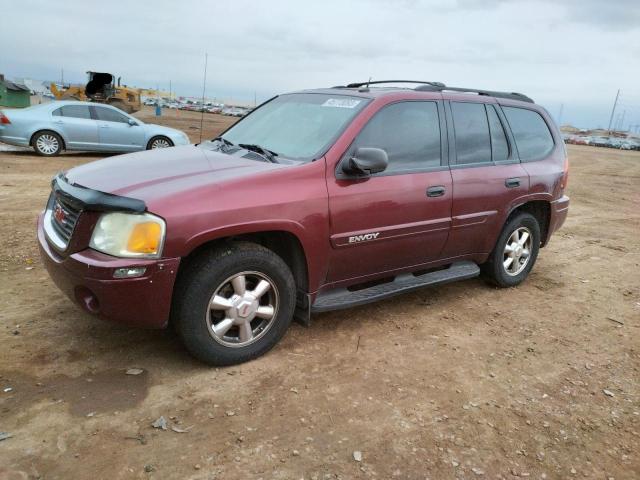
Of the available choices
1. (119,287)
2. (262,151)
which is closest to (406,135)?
(262,151)

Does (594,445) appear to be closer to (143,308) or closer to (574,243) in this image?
(143,308)

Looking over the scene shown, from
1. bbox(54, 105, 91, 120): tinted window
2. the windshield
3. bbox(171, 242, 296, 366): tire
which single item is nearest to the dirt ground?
bbox(171, 242, 296, 366): tire

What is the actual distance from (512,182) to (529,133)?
0.71 m

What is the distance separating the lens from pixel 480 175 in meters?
4.54

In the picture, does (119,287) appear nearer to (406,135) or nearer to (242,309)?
(242,309)

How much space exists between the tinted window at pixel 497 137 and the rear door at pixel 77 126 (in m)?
10.9

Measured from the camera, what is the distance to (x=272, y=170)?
3.45 metres

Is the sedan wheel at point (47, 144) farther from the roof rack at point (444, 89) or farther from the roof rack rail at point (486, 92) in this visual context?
the roof rack rail at point (486, 92)

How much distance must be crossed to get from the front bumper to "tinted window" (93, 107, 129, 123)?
36.4 ft

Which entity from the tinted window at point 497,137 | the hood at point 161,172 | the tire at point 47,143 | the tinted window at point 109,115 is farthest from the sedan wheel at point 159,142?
the tinted window at point 497,137

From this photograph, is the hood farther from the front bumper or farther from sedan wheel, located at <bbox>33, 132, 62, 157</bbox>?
sedan wheel, located at <bbox>33, 132, 62, 157</bbox>

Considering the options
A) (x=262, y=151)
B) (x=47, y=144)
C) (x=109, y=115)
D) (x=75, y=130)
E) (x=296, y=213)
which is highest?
(x=262, y=151)

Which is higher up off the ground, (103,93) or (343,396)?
(103,93)

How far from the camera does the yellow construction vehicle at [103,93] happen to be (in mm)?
25656
